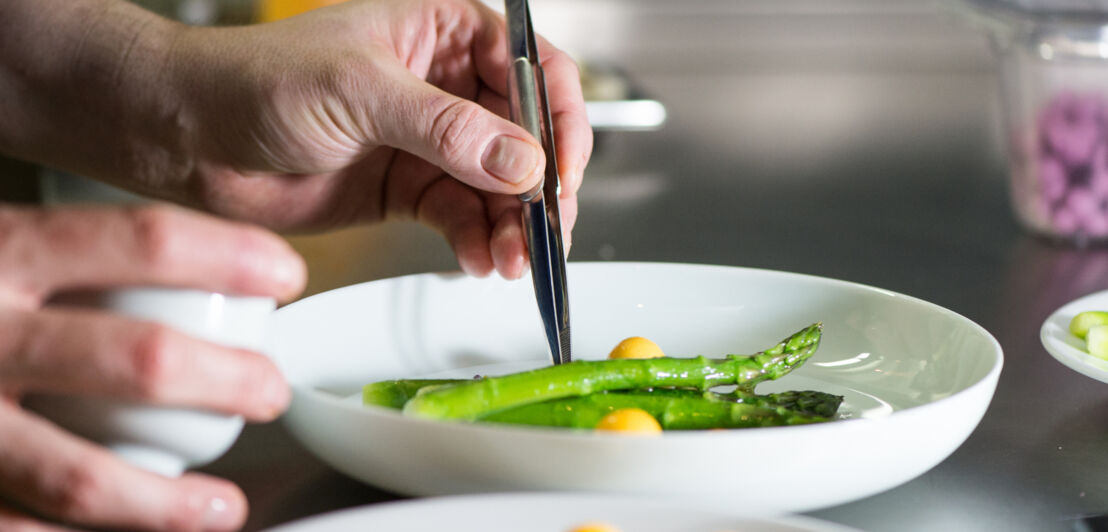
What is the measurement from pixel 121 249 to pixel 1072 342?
85cm

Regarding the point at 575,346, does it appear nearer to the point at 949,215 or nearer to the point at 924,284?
the point at 924,284

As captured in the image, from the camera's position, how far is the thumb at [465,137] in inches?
39.7

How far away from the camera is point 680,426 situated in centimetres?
76

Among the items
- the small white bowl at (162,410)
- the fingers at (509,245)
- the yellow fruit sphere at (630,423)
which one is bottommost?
the fingers at (509,245)

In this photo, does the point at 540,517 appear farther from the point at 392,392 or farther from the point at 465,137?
the point at 465,137

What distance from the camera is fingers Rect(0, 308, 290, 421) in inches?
Result: 20.2

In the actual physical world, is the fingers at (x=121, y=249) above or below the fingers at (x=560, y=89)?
above

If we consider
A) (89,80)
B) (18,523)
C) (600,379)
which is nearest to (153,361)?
(18,523)

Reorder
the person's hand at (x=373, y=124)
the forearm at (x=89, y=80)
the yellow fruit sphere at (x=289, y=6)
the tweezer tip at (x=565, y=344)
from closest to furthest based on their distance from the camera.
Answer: the tweezer tip at (x=565, y=344)
the person's hand at (x=373, y=124)
the forearm at (x=89, y=80)
the yellow fruit sphere at (x=289, y=6)

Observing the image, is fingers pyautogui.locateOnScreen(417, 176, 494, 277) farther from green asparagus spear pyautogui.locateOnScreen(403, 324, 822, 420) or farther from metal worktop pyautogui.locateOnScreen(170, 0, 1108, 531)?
green asparagus spear pyautogui.locateOnScreen(403, 324, 822, 420)

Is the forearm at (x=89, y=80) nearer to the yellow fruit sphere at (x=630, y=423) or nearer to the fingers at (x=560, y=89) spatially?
the fingers at (x=560, y=89)

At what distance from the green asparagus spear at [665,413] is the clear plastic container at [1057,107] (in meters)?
1.11

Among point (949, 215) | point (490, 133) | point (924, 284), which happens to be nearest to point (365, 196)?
point (490, 133)

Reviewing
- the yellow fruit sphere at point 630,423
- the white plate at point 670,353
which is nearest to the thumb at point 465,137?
the white plate at point 670,353
